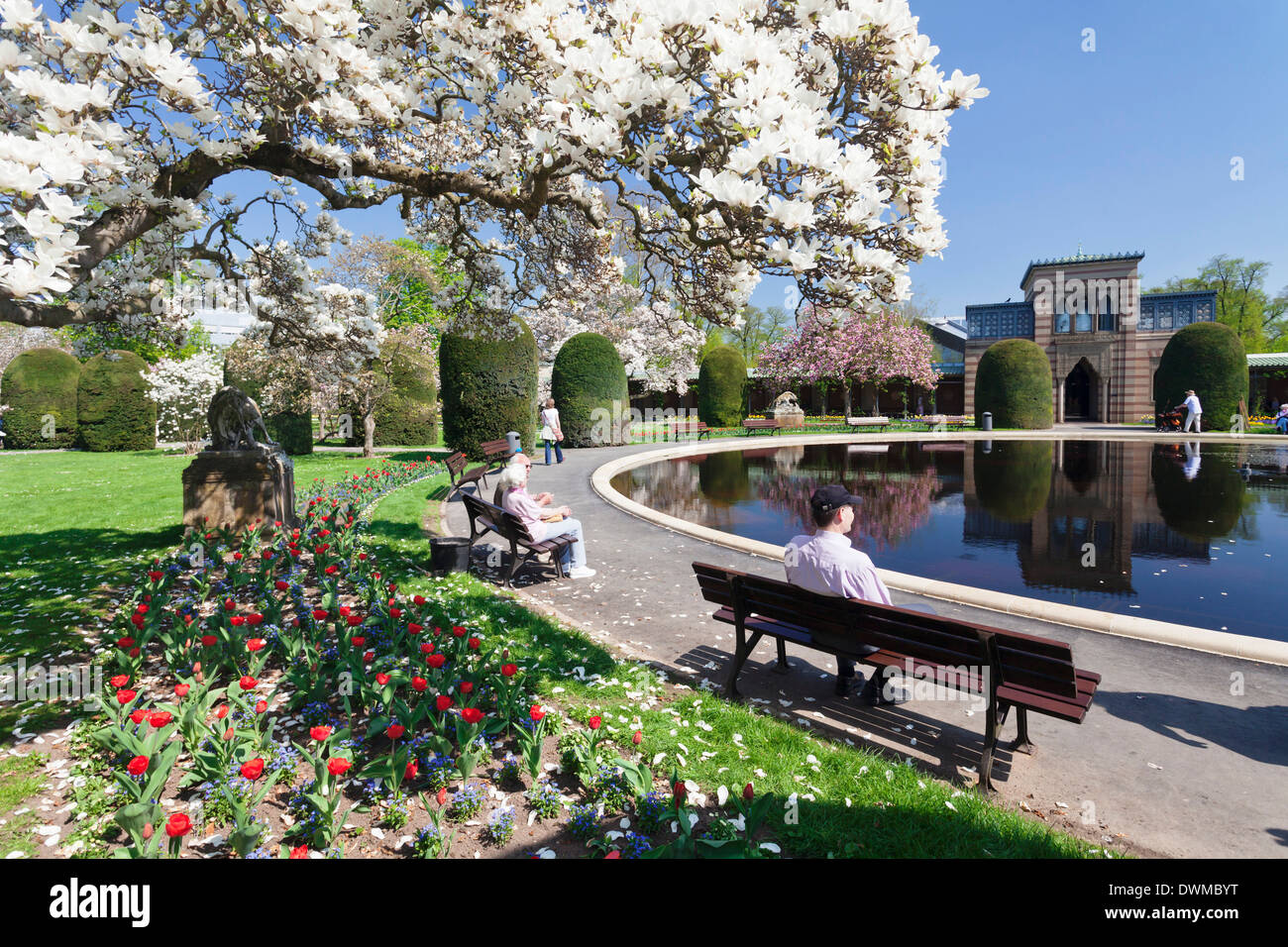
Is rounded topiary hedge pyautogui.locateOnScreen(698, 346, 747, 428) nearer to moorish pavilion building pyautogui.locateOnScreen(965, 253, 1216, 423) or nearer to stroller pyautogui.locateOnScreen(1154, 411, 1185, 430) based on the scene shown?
moorish pavilion building pyautogui.locateOnScreen(965, 253, 1216, 423)

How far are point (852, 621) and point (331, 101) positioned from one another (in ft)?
15.9

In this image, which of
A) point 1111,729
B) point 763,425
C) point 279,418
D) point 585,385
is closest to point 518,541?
point 1111,729

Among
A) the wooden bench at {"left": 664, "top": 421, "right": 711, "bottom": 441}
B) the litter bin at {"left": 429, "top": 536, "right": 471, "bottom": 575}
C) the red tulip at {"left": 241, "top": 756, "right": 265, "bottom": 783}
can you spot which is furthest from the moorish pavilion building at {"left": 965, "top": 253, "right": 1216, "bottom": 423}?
the red tulip at {"left": 241, "top": 756, "right": 265, "bottom": 783}

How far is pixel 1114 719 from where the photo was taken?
156 inches

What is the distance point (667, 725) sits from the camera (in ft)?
12.8

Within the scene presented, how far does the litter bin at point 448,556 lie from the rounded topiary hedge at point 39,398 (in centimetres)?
2950

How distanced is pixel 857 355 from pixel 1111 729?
3536 cm

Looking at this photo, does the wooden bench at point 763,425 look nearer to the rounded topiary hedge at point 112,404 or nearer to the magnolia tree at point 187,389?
the magnolia tree at point 187,389

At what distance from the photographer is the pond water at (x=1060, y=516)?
7023mm

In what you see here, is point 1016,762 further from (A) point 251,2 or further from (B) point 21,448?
(B) point 21,448

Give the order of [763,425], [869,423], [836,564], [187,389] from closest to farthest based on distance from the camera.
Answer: [836,564], [187,389], [763,425], [869,423]

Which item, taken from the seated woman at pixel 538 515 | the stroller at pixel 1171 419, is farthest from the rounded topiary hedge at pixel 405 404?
the stroller at pixel 1171 419

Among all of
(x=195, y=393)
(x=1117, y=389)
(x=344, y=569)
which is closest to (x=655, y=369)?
(x=195, y=393)

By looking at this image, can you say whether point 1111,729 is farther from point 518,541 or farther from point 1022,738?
point 518,541
